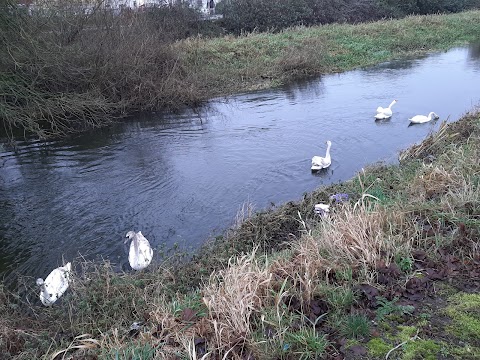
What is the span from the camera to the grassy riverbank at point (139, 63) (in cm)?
1191

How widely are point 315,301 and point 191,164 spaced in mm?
8369

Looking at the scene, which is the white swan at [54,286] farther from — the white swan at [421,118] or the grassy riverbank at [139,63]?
the white swan at [421,118]

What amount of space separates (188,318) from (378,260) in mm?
1827

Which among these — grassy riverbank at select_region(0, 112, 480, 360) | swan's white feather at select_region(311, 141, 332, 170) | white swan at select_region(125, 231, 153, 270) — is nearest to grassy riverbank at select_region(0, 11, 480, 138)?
white swan at select_region(125, 231, 153, 270)

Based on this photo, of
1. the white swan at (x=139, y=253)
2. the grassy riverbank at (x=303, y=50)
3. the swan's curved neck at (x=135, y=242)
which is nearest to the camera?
the white swan at (x=139, y=253)

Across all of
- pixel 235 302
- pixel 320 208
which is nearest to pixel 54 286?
pixel 235 302

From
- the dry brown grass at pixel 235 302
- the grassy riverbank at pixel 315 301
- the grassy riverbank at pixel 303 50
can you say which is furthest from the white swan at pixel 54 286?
the grassy riverbank at pixel 303 50

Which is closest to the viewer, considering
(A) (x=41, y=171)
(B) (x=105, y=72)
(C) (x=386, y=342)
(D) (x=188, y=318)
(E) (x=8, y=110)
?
(C) (x=386, y=342)

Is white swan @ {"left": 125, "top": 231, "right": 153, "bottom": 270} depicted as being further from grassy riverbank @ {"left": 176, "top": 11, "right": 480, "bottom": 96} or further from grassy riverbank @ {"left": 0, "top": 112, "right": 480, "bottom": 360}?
grassy riverbank @ {"left": 176, "top": 11, "right": 480, "bottom": 96}

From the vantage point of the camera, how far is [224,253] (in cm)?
662

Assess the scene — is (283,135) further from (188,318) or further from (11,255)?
(188,318)

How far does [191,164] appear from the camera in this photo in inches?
473

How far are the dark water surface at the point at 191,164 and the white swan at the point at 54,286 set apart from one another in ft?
3.59

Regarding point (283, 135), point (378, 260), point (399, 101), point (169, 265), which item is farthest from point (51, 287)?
point (399, 101)
